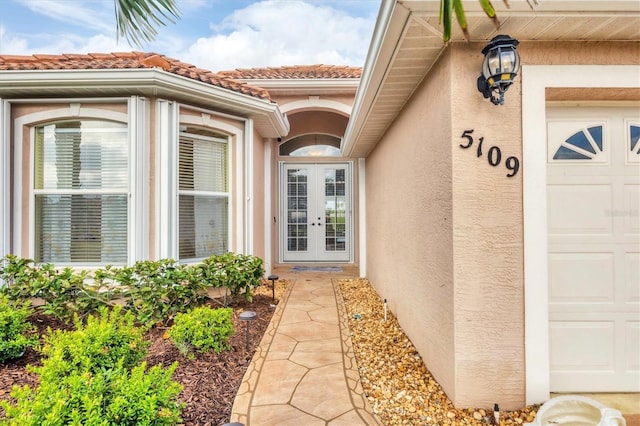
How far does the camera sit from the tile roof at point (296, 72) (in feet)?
24.5

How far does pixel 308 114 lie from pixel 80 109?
5.28 m

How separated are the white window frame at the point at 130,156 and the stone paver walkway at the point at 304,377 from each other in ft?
7.74

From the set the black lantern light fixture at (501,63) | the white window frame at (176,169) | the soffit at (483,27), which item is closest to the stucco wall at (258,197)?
the white window frame at (176,169)

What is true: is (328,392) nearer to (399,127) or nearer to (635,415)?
(635,415)

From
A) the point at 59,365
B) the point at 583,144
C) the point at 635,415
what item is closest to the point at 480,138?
the point at 583,144

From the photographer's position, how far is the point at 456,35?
7.02 feet

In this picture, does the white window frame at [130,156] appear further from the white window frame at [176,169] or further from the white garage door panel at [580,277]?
the white garage door panel at [580,277]

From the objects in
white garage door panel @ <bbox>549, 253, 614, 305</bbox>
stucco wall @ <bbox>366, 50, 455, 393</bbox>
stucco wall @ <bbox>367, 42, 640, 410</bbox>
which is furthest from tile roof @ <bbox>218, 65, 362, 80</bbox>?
white garage door panel @ <bbox>549, 253, 614, 305</bbox>

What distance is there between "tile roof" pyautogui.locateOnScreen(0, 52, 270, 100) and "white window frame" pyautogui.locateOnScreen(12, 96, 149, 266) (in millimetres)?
442

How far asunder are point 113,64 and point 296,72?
467cm

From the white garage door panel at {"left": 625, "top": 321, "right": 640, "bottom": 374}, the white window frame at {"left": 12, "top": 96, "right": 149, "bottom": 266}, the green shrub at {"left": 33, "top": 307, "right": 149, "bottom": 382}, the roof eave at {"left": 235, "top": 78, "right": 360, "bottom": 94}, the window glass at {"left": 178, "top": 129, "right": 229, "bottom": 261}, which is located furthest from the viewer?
the roof eave at {"left": 235, "top": 78, "right": 360, "bottom": 94}

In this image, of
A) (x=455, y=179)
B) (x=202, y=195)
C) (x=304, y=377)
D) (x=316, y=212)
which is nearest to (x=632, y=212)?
(x=455, y=179)

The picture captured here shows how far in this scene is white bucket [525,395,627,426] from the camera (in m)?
1.97

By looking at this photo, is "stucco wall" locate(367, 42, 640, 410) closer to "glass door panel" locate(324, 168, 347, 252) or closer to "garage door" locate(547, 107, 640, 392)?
"garage door" locate(547, 107, 640, 392)
